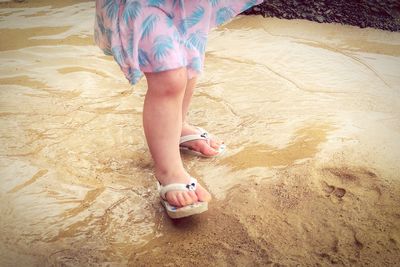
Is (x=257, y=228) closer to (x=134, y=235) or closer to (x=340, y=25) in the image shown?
(x=134, y=235)

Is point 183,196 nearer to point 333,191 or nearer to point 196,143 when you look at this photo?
point 196,143

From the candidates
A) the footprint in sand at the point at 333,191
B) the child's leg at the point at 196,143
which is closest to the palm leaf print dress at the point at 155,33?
the child's leg at the point at 196,143

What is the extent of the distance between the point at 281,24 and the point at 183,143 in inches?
77.7

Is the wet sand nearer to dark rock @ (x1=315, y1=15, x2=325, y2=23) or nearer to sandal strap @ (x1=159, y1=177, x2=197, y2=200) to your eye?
sandal strap @ (x1=159, y1=177, x2=197, y2=200)

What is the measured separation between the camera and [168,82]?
1.24 meters

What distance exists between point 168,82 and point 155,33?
0.53 feet

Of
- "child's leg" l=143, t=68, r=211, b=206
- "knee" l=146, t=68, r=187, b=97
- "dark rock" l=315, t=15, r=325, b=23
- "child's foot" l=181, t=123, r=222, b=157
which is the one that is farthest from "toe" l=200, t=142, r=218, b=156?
"dark rock" l=315, t=15, r=325, b=23

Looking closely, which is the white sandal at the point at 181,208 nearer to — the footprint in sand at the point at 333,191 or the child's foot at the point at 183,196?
the child's foot at the point at 183,196

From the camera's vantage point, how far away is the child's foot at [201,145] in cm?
164

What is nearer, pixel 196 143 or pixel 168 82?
pixel 168 82

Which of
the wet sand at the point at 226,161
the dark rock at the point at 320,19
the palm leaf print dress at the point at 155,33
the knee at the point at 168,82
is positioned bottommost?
the wet sand at the point at 226,161

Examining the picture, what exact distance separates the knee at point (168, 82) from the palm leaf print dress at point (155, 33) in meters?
0.02

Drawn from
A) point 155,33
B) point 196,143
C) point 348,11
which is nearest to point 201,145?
point 196,143

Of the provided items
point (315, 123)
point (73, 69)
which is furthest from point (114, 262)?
point (73, 69)
